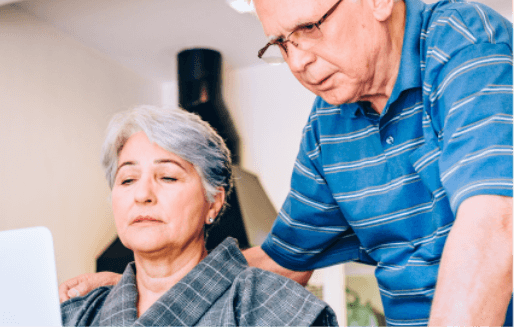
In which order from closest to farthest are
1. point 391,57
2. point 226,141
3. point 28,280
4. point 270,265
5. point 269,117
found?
point 28,280 → point 391,57 → point 270,265 → point 226,141 → point 269,117

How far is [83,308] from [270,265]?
0.57 m

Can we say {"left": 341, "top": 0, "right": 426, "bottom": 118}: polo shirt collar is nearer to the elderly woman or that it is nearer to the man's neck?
the man's neck

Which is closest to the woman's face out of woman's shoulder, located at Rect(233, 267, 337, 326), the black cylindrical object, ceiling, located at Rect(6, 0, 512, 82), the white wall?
woman's shoulder, located at Rect(233, 267, 337, 326)

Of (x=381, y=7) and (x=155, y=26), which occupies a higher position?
(x=155, y=26)

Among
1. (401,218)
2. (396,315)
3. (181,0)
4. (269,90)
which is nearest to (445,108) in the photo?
(401,218)

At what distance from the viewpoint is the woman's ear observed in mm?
1354

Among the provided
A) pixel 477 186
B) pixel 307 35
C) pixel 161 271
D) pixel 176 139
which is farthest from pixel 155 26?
pixel 477 186

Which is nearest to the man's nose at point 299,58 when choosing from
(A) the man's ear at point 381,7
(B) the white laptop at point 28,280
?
(A) the man's ear at point 381,7

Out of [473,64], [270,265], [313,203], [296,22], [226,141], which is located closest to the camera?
[473,64]

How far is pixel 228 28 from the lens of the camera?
124 inches

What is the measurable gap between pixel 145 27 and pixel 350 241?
92.1 inches

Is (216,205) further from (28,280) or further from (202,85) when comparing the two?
(202,85)

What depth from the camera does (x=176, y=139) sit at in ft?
4.19

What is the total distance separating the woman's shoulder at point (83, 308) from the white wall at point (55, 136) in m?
1.45
